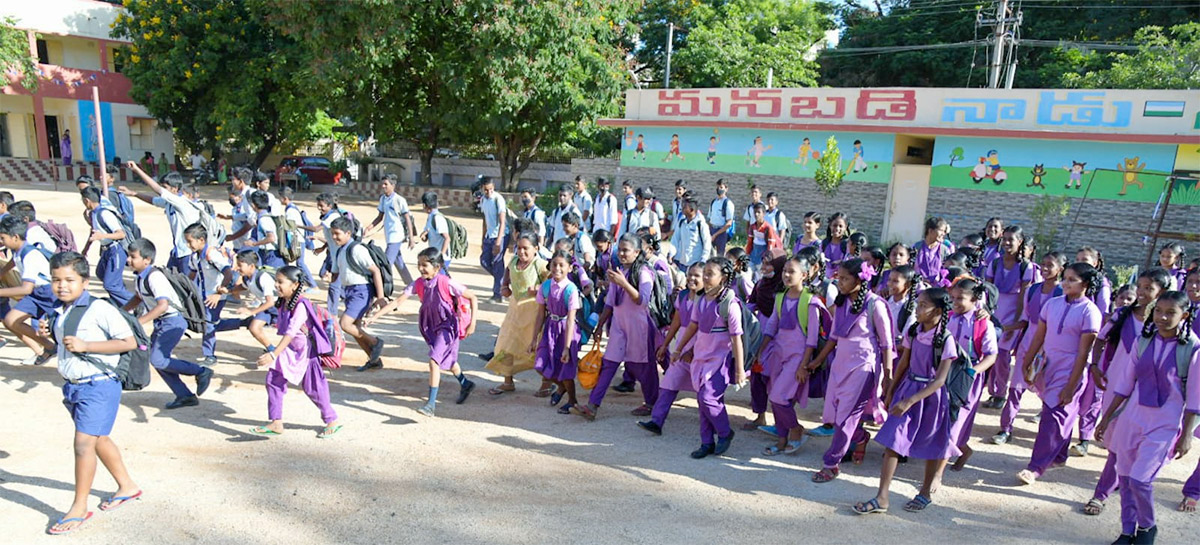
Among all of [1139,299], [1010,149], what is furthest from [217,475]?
[1010,149]

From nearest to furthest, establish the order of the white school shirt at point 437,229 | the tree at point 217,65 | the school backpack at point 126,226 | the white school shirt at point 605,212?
the school backpack at point 126,226, the white school shirt at point 437,229, the white school shirt at point 605,212, the tree at point 217,65

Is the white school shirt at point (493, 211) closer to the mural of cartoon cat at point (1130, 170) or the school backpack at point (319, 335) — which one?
the school backpack at point (319, 335)

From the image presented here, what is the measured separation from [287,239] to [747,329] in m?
5.94

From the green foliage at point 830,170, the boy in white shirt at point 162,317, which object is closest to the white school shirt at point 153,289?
the boy in white shirt at point 162,317

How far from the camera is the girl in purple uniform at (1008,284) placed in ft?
21.6

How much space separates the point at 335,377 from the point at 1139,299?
6.19 m

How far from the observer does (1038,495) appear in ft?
16.4

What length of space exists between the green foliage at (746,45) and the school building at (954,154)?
8.33 meters

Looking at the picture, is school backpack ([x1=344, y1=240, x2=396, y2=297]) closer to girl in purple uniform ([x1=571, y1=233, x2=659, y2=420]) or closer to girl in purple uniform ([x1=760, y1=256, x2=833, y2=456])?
girl in purple uniform ([x1=571, y1=233, x2=659, y2=420])

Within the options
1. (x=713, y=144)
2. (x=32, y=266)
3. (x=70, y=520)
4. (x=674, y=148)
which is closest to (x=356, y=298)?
(x=32, y=266)

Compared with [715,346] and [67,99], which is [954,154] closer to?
[715,346]

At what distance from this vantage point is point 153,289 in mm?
5883

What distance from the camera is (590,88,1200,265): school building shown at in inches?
522

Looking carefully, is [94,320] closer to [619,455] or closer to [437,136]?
[619,455]
